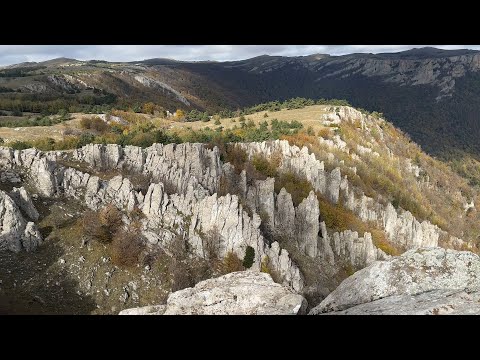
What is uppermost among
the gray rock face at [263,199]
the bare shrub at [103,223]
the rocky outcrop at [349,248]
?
the bare shrub at [103,223]

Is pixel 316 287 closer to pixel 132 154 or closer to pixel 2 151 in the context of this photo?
pixel 132 154

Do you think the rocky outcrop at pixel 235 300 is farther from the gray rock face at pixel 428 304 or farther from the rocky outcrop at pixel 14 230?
the rocky outcrop at pixel 14 230

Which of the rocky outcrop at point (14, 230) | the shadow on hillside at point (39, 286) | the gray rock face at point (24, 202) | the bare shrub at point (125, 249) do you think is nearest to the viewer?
the shadow on hillside at point (39, 286)

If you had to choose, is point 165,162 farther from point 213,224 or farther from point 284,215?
point 284,215

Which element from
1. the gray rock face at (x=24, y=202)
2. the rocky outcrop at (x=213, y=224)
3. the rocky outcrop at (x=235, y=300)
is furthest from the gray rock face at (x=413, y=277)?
the gray rock face at (x=24, y=202)

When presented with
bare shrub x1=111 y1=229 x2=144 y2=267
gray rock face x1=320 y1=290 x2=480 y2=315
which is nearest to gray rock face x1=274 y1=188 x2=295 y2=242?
bare shrub x1=111 y1=229 x2=144 y2=267

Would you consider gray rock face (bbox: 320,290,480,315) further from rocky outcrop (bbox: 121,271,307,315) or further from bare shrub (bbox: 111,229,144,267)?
bare shrub (bbox: 111,229,144,267)
